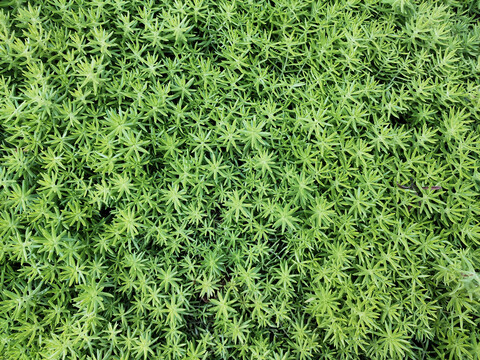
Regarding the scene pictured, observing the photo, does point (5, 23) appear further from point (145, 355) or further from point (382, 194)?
point (382, 194)

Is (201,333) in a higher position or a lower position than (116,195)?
lower

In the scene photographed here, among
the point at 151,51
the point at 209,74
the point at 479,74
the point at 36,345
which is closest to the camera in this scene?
the point at 36,345

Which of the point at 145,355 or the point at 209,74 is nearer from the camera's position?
the point at 145,355

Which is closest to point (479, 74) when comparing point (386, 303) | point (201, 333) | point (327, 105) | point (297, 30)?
point (327, 105)

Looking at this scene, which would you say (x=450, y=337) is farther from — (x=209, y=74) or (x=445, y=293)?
(x=209, y=74)

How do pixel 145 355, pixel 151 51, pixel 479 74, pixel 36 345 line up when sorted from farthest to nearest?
pixel 479 74 → pixel 151 51 → pixel 36 345 → pixel 145 355

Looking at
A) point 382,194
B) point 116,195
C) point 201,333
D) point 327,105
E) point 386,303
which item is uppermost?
point 327,105
